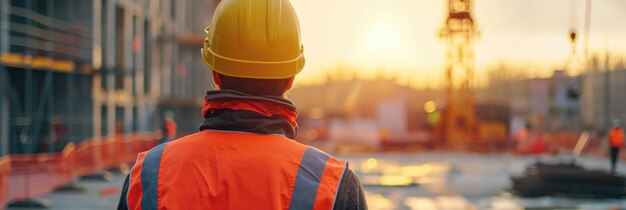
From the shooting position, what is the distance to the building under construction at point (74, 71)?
87.7ft

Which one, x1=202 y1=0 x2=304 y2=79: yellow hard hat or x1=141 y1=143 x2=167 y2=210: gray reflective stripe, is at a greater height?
x1=202 y1=0 x2=304 y2=79: yellow hard hat

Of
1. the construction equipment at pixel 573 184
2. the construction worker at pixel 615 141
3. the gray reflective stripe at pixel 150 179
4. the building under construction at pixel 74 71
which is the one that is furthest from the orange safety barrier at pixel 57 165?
the construction worker at pixel 615 141

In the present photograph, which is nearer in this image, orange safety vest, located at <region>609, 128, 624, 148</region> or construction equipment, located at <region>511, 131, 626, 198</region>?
construction equipment, located at <region>511, 131, 626, 198</region>

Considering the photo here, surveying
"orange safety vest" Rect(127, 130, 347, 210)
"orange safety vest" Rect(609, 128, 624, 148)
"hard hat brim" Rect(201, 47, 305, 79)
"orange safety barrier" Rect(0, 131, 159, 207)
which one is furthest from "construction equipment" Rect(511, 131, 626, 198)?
"orange safety vest" Rect(127, 130, 347, 210)

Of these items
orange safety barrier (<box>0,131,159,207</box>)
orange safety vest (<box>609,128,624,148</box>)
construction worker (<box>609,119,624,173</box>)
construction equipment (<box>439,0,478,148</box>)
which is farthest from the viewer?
construction equipment (<box>439,0,478,148</box>)

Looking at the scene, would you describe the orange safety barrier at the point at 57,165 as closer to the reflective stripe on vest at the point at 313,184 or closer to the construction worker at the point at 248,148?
the construction worker at the point at 248,148

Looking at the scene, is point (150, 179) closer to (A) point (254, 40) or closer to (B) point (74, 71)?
(A) point (254, 40)

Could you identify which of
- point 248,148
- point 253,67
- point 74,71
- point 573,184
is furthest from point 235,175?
point 74,71

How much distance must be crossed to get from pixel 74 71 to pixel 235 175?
29.4 m

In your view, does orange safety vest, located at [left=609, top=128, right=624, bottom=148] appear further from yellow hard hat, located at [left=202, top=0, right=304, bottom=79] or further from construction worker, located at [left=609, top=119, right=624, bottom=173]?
yellow hard hat, located at [left=202, top=0, right=304, bottom=79]

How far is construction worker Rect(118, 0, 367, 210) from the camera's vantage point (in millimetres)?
2201

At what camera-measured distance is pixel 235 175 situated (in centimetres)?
220

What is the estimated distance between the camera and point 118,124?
123ft

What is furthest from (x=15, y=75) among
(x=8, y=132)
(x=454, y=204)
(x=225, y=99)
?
(x=225, y=99)
